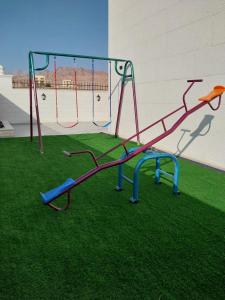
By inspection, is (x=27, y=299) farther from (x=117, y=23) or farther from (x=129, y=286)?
(x=117, y=23)

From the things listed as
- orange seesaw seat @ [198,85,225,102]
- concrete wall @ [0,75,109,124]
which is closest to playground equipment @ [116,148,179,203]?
orange seesaw seat @ [198,85,225,102]

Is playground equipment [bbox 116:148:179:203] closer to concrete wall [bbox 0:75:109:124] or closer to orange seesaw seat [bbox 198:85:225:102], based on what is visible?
orange seesaw seat [bbox 198:85:225:102]

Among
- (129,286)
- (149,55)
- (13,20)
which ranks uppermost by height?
(13,20)

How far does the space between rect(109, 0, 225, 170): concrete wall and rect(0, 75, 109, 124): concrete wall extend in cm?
508

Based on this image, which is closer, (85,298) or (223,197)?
(85,298)

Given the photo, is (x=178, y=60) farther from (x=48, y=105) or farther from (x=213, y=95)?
(x=48, y=105)

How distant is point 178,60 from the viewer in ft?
14.7

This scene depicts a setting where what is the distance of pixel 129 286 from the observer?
1462 mm

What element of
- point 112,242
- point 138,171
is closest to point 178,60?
point 138,171

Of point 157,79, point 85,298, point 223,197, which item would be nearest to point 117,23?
point 157,79

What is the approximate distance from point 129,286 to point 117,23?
6404mm

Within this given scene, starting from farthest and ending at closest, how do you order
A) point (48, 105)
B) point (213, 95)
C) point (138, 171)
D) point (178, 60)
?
point (48, 105) < point (178, 60) < point (213, 95) < point (138, 171)

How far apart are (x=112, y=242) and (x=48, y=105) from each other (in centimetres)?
943

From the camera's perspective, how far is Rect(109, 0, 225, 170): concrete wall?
3805mm
